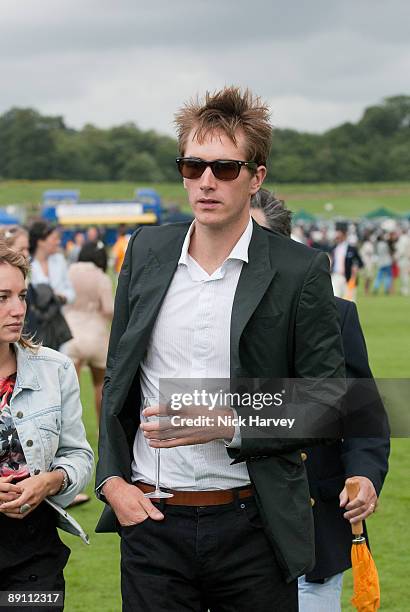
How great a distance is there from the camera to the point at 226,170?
10.7 ft

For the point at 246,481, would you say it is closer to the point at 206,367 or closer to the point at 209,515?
the point at 209,515

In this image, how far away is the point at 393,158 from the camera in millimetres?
134750

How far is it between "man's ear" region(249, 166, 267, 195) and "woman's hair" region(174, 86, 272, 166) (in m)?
0.04

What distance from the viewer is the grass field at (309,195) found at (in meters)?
112

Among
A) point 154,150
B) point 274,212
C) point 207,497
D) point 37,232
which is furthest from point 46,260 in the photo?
point 154,150

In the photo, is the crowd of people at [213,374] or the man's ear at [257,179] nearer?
the crowd of people at [213,374]

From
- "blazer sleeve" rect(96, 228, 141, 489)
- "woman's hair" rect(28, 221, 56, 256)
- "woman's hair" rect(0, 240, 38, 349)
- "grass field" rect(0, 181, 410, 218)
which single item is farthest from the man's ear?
"grass field" rect(0, 181, 410, 218)

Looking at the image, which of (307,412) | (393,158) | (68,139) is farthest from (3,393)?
(68,139)

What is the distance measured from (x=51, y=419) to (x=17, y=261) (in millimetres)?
564

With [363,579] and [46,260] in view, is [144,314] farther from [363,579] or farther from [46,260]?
[46,260]

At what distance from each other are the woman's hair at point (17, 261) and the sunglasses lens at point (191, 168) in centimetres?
76

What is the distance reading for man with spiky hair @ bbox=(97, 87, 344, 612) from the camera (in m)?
3.21

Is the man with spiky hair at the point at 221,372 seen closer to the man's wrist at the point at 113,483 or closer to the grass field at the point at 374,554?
the man's wrist at the point at 113,483

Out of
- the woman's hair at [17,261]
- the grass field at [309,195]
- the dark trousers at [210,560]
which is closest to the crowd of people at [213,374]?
the dark trousers at [210,560]
